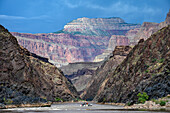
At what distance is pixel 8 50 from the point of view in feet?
600

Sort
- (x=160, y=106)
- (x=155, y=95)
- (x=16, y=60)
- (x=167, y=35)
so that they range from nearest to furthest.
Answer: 1. (x=160, y=106)
2. (x=155, y=95)
3. (x=167, y=35)
4. (x=16, y=60)

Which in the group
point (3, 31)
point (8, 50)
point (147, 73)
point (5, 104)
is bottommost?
point (5, 104)

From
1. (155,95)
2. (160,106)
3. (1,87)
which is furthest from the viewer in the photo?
(1,87)

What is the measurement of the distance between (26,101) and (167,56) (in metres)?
75.6

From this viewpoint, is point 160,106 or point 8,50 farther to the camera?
point 8,50

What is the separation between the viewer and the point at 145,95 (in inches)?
5212

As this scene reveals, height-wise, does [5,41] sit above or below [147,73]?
above

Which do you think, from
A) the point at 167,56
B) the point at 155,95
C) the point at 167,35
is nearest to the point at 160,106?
the point at 155,95

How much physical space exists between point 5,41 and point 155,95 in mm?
94296

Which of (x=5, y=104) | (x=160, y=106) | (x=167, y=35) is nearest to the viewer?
(x=160, y=106)

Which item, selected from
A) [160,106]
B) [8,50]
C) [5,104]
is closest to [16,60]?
[8,50]

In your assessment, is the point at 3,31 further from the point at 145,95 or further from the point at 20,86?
the point at 145,95

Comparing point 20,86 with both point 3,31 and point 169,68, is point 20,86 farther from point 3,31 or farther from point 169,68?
point 169,68

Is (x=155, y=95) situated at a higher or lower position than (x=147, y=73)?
lower
